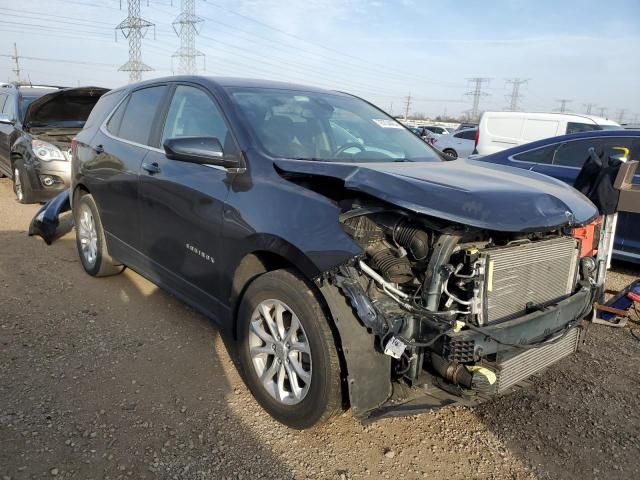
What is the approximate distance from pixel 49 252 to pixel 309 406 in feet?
14.1

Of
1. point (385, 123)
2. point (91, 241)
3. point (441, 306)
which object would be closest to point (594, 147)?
→ point (385, 123)

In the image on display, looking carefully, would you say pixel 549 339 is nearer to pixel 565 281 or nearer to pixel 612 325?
pixel 565 281

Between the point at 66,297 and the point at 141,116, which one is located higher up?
the point at 141,116

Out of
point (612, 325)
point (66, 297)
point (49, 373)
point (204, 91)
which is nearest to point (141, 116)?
point (204, 91)

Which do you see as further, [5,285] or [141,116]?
[5,285]

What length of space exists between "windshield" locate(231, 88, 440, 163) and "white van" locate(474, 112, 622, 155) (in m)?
8.20

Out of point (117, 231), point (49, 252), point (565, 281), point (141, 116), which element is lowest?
point (49, 252)

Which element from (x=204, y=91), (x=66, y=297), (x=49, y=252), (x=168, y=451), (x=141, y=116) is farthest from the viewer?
(x=49, y=252)

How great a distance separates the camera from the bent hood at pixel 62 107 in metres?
8.06

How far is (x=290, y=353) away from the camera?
2605 mm

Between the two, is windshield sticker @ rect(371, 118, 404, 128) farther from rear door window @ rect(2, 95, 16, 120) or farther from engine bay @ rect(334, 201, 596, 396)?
rear door window @ rect(2, 95, 16, 120)

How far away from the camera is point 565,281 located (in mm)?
2754

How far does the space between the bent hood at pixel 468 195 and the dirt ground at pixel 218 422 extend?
46.7 inches

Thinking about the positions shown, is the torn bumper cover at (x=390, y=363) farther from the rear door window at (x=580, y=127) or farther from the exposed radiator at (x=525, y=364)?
the rear door window at (x=580, y=127)
